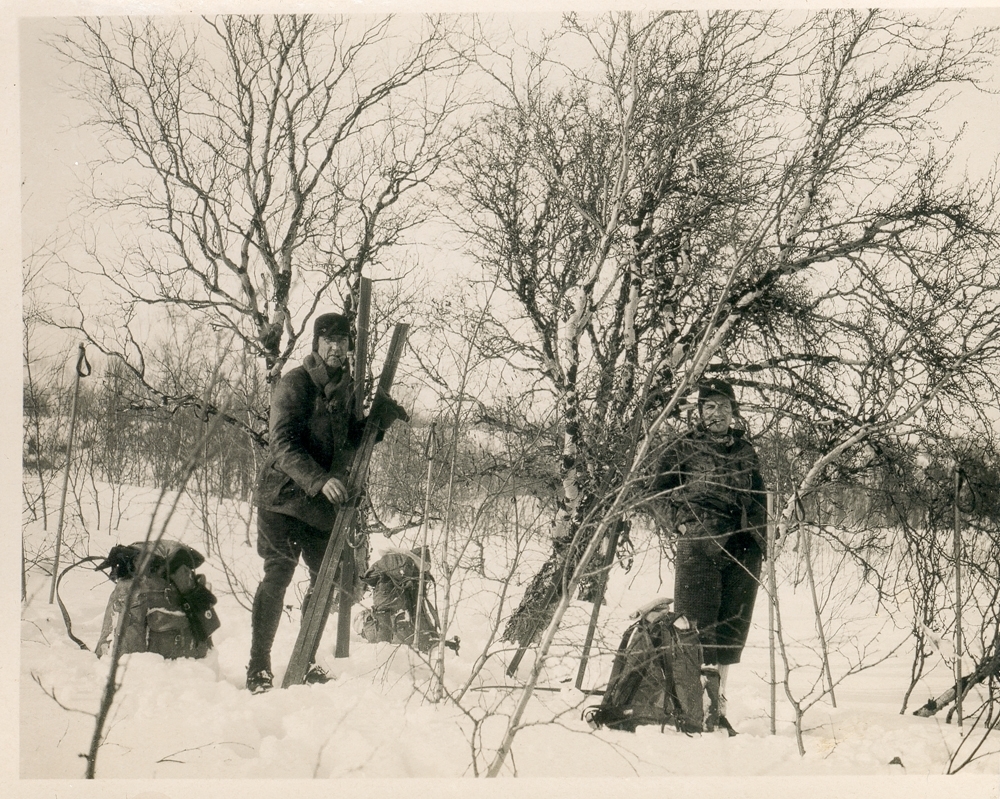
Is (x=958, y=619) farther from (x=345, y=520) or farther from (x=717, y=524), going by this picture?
(x=345, y=520)

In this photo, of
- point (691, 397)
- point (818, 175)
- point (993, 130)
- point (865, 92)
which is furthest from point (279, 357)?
point (993, 130)

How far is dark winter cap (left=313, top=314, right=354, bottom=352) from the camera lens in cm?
362

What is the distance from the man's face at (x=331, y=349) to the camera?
3631 mm

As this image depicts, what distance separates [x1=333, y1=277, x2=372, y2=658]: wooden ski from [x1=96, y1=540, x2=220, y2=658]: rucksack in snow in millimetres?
619

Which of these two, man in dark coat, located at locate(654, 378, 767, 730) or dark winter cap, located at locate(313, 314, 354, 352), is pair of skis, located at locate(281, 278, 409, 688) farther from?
man in dark coat, located at locate(654, 378, 767, 730)

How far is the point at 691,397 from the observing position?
13.7 ft

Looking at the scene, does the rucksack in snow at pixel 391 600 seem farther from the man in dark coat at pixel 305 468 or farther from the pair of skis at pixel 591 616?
the man in dark coat at pixel 305 468

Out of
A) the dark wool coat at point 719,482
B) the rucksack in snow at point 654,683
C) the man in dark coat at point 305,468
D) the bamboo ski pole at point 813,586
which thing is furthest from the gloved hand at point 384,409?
the bamboo ski pole at point 813,586

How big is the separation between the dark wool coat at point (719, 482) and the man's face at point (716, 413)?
45 mm

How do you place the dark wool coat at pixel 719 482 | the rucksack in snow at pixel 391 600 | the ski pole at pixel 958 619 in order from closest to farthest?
the ski pole at pixel 958 619, the dark wool coat at pixel 719 482, the rucksack in snow at pixel 391 600

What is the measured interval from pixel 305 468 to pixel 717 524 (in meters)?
1.90

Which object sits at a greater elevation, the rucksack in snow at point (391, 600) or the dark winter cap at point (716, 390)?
the dark winter cap at point (716, 390)

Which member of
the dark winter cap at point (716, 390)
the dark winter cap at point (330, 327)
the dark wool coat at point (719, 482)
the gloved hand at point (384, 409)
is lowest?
the dark wool coat at point (719, 482)

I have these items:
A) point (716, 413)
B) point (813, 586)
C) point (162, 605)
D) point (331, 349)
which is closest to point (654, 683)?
point (813, 586)
